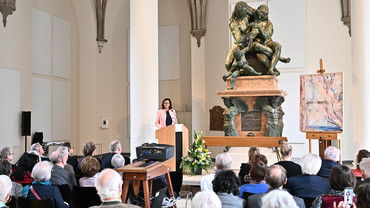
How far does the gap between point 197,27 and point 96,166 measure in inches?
351

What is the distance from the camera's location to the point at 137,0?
7359mm

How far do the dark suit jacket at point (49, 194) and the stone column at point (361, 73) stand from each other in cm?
539

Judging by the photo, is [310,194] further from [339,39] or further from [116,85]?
[116,85]

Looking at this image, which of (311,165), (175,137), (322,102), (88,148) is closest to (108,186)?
(311,165)

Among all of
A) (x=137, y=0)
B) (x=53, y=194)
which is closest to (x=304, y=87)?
(x=137, y=0)

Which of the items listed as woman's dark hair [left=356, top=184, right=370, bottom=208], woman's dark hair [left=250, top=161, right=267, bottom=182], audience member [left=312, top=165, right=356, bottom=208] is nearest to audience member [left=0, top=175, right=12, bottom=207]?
woman's dark hair [left=250, top=161, right=267, bottom=182]

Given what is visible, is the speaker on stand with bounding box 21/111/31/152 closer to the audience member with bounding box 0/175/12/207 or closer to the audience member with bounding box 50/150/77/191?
the audience member with bounding box 50/150/77/191

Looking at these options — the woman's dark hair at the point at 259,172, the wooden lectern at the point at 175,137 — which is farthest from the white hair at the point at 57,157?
the wooden lectern at the point at 175,137

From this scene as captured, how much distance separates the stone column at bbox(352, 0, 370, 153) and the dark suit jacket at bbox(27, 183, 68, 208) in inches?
212

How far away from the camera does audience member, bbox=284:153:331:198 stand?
355 cm

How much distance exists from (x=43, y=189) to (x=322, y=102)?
4.93 meters

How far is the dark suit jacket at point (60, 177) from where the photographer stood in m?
4.08

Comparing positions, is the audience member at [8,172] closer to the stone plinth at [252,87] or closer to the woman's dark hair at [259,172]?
the woman's dark hair at [259,172]

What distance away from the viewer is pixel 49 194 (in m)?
3.45
